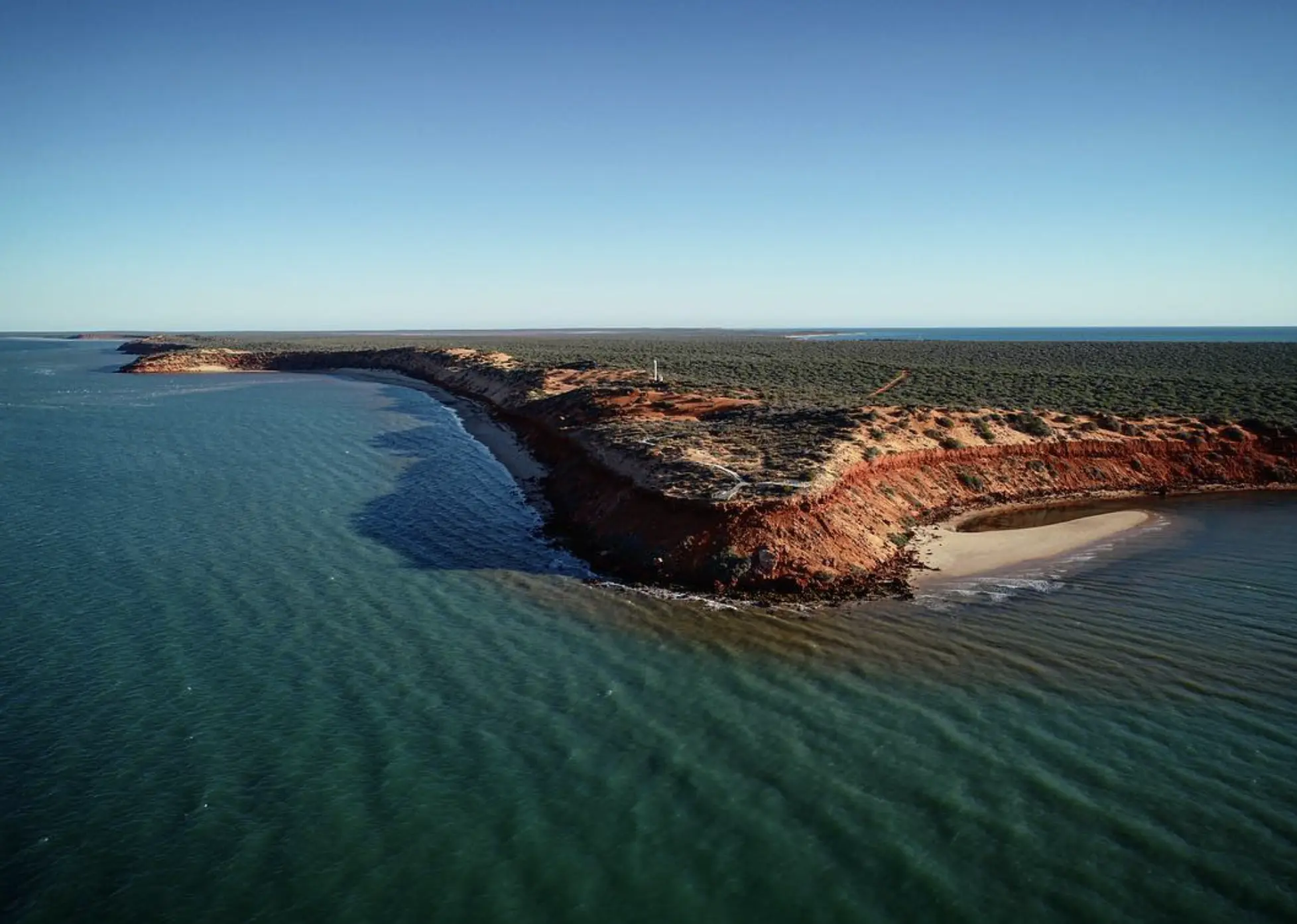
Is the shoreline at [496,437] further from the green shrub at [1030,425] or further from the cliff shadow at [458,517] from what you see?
the green shrub at [1030,425]

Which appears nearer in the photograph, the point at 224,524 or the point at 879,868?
the point at 879,868

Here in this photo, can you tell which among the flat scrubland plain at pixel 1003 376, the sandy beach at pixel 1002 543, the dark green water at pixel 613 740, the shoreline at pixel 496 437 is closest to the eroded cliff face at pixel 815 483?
the shoreline at pixel 496 437

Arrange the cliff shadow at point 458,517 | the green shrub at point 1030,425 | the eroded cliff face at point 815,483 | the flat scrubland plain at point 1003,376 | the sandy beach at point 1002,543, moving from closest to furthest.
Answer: the eroded cliff face at point 815,483 → the sandy beach at point 1002,543 → the cliff shadow at point 458,517 → the green shrub at point 1030,425 → the flat scrubland plain at point 1003,376

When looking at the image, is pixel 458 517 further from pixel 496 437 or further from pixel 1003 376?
pixel 1003 376

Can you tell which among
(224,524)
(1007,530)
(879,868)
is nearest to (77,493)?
(224,524)

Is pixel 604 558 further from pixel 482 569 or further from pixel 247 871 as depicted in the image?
pixel 247 871
